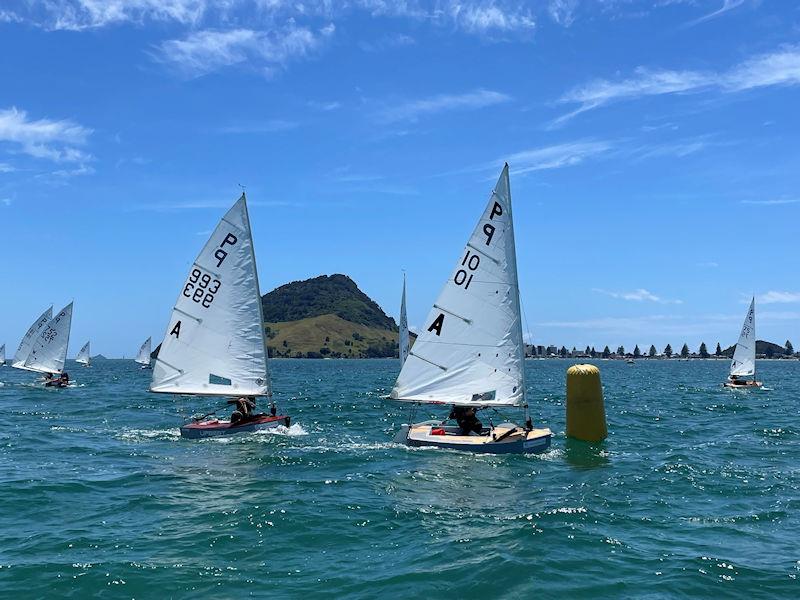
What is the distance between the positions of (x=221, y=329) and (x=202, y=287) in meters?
2.11

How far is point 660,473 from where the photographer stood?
2494 centimetres

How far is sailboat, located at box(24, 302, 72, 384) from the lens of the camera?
72.5 metres

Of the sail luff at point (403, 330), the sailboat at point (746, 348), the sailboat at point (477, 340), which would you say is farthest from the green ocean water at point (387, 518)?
the sailboat at point (746, 348)

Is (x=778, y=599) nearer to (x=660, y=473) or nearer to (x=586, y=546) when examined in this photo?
(x=586, y=546)

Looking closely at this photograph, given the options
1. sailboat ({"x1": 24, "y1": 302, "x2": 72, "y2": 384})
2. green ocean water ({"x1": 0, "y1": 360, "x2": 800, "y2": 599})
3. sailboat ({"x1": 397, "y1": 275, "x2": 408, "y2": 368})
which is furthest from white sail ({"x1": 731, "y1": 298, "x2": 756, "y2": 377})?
sailboat ({"x1": 24, "y1": 302, "x2": 72, "y2": 384})

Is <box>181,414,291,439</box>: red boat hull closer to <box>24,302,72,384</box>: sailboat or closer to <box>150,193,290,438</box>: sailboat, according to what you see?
<box>150,193,290,438</box>: sailboat

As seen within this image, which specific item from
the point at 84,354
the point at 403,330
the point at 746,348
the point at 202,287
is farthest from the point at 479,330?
the point at 84,354

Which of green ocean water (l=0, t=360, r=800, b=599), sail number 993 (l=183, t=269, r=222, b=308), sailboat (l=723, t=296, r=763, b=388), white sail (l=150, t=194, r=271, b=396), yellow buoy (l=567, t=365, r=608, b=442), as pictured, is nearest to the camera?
green ocean water (l=0, t=360, r=800, b=599)

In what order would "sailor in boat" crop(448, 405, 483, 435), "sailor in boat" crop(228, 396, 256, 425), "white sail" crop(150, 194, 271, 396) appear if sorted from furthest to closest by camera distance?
"white sail" crop(150, 194, 271, 396) < "sailor in boat" crop(228, 396, 256, 425) < "sailor in boat" crop(448, 405, 483, 435)

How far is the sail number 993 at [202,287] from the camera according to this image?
33.6 m

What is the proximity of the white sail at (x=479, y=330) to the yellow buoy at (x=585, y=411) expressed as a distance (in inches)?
96.0

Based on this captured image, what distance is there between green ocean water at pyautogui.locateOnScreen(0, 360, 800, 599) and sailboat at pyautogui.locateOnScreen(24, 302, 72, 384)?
135ft

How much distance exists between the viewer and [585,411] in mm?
30125

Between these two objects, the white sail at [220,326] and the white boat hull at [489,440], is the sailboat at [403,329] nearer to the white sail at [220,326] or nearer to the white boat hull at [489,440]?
the white sail at [220,326]
